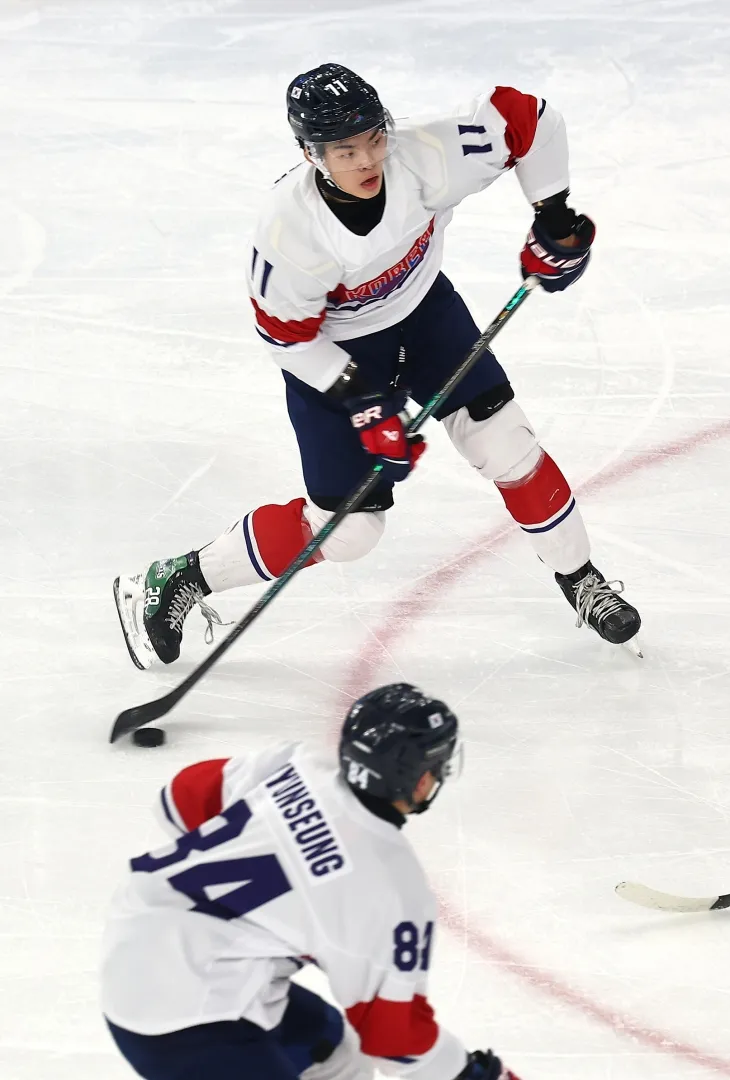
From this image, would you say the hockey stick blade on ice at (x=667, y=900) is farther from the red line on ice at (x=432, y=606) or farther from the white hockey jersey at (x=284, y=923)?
the white hockey jersey at (x=284, y=923)

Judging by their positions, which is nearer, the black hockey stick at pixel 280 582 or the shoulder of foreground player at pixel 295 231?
the shoulder of foreground player at pixel 295 231

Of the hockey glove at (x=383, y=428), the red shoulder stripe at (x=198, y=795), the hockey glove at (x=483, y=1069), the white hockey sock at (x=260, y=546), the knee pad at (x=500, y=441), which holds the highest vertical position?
the red shoulder stripe at (x=198, y=795)

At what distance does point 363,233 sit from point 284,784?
1348mm

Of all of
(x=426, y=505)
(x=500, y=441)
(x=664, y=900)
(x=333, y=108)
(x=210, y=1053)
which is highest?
(x=333, y=108)

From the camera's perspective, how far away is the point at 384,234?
278 cm

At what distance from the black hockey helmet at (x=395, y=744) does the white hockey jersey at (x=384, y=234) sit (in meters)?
1.24

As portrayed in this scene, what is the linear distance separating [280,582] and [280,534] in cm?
16

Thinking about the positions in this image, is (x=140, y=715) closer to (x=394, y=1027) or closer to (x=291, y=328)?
(x=291, y=328)

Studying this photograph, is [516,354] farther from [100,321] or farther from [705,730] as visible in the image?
[705,730]

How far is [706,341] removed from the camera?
4.37m

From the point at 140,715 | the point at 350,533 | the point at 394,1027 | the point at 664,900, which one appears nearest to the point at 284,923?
the point at 394,1027

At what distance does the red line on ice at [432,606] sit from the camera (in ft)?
7.16

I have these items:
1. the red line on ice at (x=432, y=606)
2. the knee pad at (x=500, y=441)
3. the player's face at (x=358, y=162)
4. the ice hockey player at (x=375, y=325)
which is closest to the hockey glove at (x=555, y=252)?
the ice hockey player at (x=375, y=325)

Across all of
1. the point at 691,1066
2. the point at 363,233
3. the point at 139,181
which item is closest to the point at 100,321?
the point at 139,181
